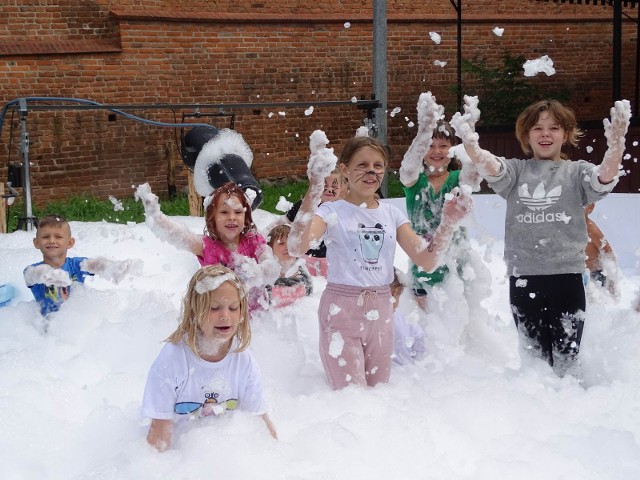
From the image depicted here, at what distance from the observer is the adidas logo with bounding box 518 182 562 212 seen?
13.9ft

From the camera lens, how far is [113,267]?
4.99 metres

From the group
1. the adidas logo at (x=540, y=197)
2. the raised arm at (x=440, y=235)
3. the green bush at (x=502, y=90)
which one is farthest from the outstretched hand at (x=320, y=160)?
the green bush at (x=502, y=90)

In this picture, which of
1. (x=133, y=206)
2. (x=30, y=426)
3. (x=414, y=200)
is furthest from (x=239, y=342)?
(x=133, y=206)

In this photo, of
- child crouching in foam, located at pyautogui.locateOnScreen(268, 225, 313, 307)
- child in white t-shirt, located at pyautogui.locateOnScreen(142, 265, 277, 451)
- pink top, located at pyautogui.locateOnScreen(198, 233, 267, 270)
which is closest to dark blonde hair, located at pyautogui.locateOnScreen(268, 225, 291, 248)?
child crouching in foam, located at pyautogui.locateOnScreen(268, 225, 313, 307)

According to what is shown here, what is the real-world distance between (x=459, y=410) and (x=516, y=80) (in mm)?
12497

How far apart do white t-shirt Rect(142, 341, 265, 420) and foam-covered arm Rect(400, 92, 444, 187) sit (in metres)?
1.60

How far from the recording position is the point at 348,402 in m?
3.90

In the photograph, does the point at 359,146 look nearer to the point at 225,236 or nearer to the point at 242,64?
the point at 225,236

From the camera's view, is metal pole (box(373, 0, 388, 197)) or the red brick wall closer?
metal pole (box(373, 0, 388, 197))

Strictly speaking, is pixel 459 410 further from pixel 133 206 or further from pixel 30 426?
pixel 133 206

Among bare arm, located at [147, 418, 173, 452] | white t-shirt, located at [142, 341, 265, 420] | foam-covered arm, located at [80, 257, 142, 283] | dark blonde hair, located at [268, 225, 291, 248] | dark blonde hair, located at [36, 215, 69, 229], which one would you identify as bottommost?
bare arm, located at [147, 418, 173, 452]

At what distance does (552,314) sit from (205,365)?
171cm

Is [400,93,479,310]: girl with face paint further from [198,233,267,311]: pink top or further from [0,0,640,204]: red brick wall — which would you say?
[0,0,640,204]: red brick wall

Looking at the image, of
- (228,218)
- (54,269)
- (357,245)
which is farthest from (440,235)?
(54,269)
